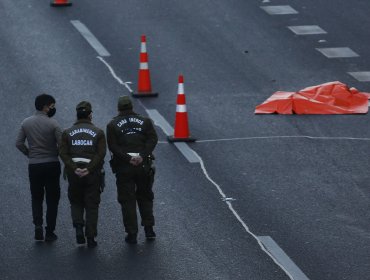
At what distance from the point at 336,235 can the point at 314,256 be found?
87cm

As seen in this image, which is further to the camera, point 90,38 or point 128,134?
point 90,38

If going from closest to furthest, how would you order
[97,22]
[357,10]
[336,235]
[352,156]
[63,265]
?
[63,265] < [336,235] < [352,156] < [97,22] < [357,10]

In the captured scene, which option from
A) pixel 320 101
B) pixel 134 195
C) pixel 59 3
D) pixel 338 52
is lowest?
pixel 320 101

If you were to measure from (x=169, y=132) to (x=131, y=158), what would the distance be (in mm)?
4769

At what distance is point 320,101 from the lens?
845 inches

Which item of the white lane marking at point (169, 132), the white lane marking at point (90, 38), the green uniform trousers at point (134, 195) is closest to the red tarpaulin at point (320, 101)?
the white lane marking at point (169, 132)

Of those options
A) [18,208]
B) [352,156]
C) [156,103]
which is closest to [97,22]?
[156,103]

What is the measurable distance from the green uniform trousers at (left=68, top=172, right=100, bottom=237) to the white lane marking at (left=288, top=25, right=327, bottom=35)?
39.7ft

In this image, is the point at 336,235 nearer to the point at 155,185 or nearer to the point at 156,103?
the point at 155,185

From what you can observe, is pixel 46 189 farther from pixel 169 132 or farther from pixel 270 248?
pixel 169 132

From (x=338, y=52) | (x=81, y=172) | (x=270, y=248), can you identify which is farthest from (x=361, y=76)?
(x=81, y=172)

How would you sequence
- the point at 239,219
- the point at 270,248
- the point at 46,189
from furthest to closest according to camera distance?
the point at 239,219
the point at 46,189
the point at 270,248

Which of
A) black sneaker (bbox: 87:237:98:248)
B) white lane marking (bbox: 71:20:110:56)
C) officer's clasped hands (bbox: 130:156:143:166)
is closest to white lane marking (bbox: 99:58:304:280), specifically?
white lane marking (bbox: 71:20:110:56)

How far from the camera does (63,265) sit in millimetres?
14203
